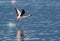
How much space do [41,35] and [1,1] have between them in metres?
24.4

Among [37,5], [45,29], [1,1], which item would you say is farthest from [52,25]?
[1,1]

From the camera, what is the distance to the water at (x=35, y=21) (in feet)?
116

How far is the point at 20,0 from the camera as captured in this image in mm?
60844

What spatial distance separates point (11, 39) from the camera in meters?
34.0

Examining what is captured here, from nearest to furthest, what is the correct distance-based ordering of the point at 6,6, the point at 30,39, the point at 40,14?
the point at 30,39, the point at 40,14, the point at 6,6

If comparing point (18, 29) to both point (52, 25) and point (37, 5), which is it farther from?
point (37, 5)

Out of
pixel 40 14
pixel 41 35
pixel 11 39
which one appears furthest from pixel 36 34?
pixel 40 14

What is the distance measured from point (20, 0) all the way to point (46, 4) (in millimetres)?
5203

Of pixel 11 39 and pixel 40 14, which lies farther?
pixel 40 14

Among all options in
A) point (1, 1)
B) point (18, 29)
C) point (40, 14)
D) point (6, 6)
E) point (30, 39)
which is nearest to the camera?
point (30, 39)

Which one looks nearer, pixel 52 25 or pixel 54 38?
pixel 54 38

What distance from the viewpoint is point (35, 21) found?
A: 4294 cm

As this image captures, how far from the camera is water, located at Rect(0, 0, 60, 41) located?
3541 centimetres

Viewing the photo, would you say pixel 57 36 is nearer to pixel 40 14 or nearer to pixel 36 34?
pixel 36 34
